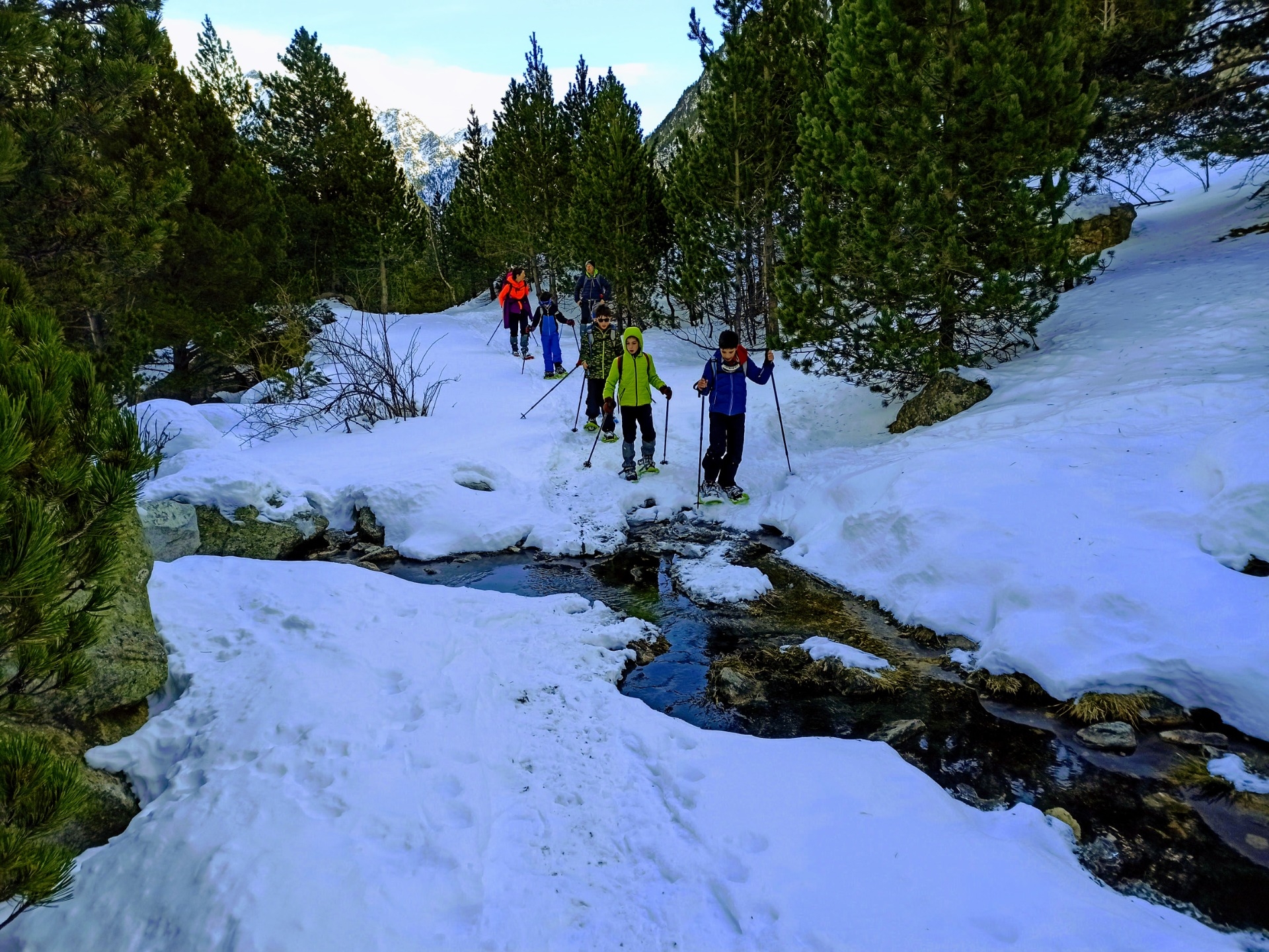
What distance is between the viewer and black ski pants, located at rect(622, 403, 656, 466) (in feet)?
28.6

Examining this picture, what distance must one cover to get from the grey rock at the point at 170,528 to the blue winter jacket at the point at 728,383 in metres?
5.49

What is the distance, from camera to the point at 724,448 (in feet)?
27.7

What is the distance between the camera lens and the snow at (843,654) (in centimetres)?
483

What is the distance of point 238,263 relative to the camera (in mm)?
14023

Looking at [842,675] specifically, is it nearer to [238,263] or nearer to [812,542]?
[812,542]

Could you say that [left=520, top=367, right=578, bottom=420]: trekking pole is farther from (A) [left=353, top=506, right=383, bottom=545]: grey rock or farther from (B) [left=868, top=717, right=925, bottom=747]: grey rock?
(B) [left=868, top=717, right=925, bottom=747]: grey rock

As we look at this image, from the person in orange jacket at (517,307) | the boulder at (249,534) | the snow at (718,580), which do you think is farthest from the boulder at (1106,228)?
the boulder at (249,534)

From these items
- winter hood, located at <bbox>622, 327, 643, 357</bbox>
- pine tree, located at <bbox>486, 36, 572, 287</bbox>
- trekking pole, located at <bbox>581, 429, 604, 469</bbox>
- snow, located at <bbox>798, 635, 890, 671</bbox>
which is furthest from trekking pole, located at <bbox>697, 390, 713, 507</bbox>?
pine tree, located at <bbox>486, 36, 572, 287</bbox>

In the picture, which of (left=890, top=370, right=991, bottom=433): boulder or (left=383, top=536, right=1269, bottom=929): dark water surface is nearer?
(left=383, top=536, right=1269, bottom=929): dark water surface

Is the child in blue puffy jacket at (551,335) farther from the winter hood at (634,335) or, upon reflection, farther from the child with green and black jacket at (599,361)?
the winter hood at (634,335)

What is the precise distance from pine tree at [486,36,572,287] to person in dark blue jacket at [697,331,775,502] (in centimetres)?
1577

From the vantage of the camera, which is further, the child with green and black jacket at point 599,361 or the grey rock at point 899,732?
the child with green and black jacket at point 599,361

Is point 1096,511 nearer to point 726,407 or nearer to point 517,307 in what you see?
point 726,407

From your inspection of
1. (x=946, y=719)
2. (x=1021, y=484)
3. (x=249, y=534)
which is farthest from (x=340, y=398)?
(x=946, y=719)
